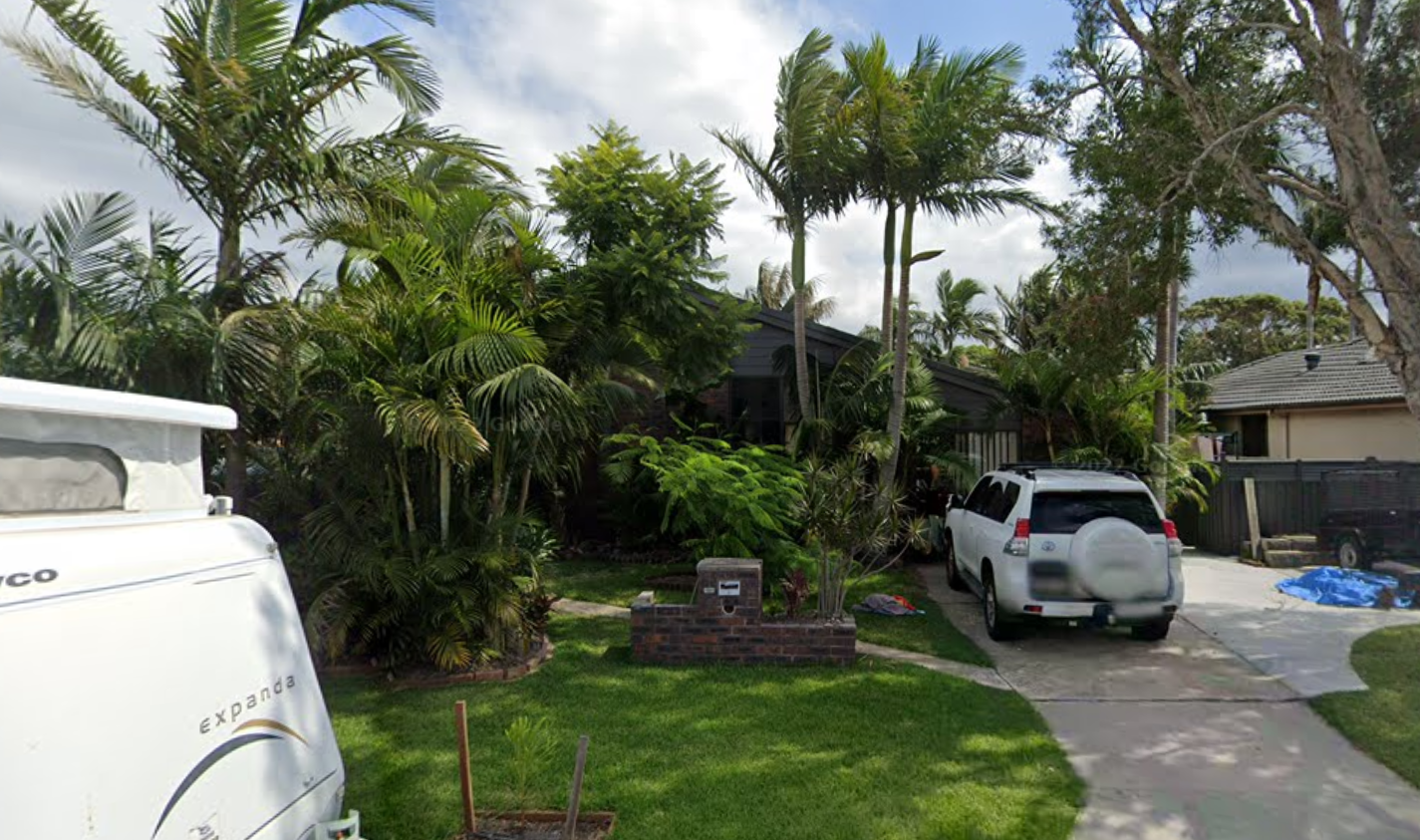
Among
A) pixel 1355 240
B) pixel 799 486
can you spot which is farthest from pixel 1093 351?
pixel 799 486

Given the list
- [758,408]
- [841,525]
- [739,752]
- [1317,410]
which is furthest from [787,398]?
[1317,410]

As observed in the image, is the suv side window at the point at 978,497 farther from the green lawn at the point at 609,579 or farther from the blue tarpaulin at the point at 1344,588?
the blue tarpaulin at the point at 1344,588

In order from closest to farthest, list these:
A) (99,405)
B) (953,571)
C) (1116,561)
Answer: (99,405), (1116,561), (953,571)

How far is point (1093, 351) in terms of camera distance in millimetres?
9406

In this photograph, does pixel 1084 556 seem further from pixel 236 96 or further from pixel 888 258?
pixel 236 96

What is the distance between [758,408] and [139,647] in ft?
41.0

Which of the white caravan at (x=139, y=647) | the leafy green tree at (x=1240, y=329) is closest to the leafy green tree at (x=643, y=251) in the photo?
the white caravan at (x=139, y=647)

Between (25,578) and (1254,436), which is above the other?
(1254,436)

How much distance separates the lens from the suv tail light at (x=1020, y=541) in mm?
7832

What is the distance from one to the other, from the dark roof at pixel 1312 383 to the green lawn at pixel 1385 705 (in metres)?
11.8

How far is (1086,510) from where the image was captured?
794 cm

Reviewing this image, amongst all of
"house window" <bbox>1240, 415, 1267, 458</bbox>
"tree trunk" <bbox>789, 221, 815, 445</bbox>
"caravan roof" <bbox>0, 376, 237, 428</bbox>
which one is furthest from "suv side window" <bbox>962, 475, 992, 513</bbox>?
"house window" <bbox>1240, 415, 1267, 458</bbox>

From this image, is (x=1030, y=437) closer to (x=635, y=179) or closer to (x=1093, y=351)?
(x=1093, y=351)

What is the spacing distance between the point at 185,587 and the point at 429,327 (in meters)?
4.79
